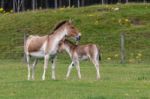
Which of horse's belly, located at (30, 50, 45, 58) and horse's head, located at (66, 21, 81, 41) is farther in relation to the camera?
horse's head, located at (66, 21, 81, 41)

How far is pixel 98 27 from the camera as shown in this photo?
51531 millimetres

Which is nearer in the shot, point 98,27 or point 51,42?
point 51,42

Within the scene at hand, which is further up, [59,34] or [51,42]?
[59,34]

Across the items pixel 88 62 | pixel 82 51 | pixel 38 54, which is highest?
pixel 38 54

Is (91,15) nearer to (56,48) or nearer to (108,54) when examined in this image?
(108,54)

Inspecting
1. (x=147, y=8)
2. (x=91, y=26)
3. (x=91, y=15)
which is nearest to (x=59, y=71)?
(x=91, y=26)

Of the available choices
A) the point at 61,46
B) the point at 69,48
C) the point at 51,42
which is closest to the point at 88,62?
the point at 69,48

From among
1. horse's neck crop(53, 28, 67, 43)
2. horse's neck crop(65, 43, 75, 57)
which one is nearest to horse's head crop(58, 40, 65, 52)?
horse's neck crop(65, 43, 75, 57)

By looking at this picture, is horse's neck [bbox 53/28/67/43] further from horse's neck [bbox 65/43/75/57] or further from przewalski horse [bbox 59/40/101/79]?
horse's neck [bbox 65/43/75/57]

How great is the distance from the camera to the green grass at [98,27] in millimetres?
45750

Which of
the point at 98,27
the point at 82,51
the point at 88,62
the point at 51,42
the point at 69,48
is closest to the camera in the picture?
the point at 51,42

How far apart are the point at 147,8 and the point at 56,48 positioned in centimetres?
3586

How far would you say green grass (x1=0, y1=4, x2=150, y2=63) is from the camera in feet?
150

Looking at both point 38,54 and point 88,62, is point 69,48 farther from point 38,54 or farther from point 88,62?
point 88,62
